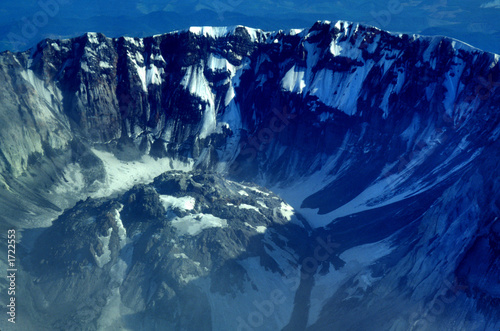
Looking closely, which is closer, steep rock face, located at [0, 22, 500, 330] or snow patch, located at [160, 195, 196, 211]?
steep rock face, located at [0, 22, 500, 330]

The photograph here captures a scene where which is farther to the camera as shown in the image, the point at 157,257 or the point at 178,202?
the point at 178,202

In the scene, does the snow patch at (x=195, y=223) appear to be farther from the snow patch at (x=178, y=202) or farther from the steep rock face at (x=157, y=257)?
the snow patch at (x=178, y=202)

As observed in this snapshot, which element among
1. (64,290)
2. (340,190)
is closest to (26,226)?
(64,290)

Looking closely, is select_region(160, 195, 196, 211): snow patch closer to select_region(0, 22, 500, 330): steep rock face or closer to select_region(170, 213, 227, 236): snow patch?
select_region(0, 22, 500, 330): steep rock face

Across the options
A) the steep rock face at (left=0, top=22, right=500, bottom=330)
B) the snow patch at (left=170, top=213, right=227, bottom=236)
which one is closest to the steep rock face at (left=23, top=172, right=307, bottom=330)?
the snow patch at (left=170, top=213, right=227, bottom=236)

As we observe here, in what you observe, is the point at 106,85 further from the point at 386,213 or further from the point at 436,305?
the point at 436,305

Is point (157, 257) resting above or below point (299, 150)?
below

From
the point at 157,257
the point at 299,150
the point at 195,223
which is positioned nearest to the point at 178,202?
the point at 195,223

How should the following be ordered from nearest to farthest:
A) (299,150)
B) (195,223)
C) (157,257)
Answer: (157,257) → (195,223) → (299,150)

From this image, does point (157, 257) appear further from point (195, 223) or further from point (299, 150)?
point (299, 150)

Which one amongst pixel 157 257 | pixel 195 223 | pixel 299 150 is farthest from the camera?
pixel 299 150
